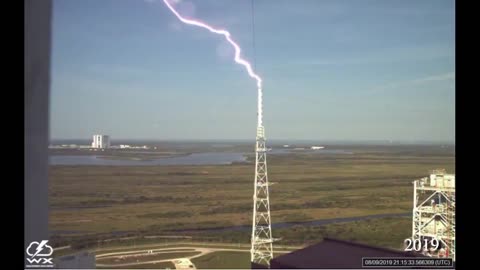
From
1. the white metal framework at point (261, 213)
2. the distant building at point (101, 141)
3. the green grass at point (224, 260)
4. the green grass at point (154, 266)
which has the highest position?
the distant building at point (101, 141)

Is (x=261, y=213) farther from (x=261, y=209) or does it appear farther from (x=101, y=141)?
(x=101, y=141)

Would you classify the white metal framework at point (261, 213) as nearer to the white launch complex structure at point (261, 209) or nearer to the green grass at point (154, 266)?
the white launch complex structure at point (261, 209)

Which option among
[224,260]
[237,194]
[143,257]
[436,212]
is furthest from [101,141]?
[436,212]

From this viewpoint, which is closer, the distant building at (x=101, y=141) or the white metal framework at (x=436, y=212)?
the white metal framework at (x=436, y=212)

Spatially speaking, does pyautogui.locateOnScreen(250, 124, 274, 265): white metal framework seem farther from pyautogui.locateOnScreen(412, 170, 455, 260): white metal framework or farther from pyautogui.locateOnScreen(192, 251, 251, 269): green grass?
pyautogui.locateOnScreen(412, 170, 455, 260): white metal framework

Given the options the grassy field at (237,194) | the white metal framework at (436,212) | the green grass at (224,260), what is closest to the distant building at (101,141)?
the grassy field at (237,194)

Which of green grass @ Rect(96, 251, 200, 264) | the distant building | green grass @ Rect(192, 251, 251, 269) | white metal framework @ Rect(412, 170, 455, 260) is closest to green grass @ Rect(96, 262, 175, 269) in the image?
green grass @ Rect(96, 251, 200, 264)
